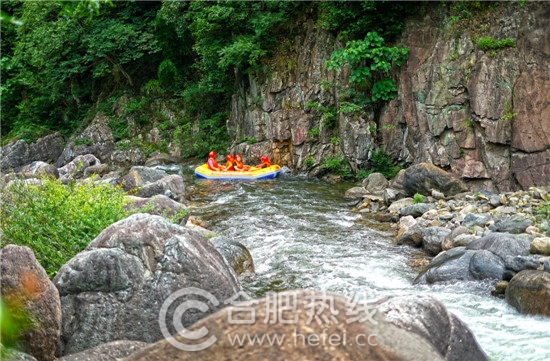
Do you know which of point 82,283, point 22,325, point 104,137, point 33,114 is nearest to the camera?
point 22,325

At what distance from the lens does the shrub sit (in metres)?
6.67

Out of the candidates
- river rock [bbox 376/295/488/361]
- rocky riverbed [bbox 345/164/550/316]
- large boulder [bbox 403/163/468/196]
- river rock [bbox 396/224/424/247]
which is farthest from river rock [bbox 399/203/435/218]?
river rock [bbox 376/295/488/361]

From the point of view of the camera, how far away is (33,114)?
28.5m

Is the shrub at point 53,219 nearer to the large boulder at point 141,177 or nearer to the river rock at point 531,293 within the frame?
the river rock at point 531,293

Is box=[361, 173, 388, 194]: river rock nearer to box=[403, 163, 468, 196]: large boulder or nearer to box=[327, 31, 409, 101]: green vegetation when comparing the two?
box=[403, 163, 468, 196]: large boulder

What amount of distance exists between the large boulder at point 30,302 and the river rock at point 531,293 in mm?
5284

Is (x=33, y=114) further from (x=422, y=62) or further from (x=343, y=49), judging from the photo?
(x=422, y=62)

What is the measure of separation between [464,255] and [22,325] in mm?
6333

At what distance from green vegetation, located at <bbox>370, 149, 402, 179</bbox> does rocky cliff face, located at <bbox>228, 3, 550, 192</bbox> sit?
188 mm

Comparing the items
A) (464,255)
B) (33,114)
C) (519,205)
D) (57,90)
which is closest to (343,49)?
(519,205)

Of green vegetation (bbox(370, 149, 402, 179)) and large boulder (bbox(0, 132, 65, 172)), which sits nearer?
green vegetation (bbox(370, 149, 402, 179))

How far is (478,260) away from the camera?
8.66m

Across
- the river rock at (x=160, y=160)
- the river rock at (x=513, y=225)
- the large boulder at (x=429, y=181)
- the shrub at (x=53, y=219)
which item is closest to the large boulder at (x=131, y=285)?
the shrub at (x=53, y=219)

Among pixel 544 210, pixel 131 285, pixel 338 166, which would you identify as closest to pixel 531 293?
pixel 544 210
